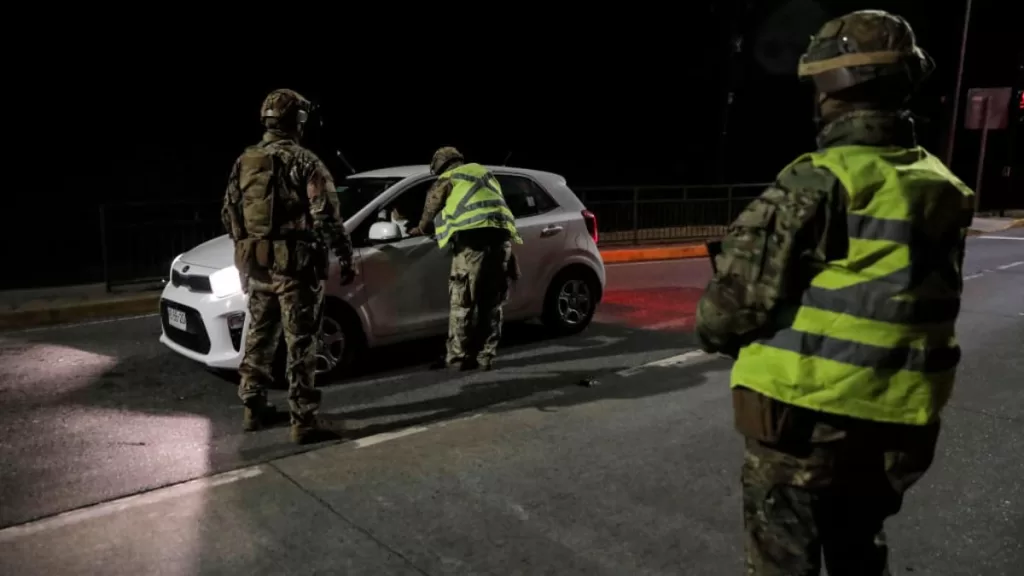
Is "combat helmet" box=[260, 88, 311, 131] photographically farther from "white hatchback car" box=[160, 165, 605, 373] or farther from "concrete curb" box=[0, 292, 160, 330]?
"concrete curb" box=[0, 292, 160, 330]

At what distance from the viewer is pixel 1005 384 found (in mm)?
6379

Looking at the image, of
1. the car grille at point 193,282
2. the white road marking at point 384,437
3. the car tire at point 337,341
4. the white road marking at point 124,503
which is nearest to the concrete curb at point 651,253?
the car tire at point 337,341

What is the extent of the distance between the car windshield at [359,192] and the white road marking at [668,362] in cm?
239

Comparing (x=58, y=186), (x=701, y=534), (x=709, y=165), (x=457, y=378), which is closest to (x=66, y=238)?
(x=58, y=186)

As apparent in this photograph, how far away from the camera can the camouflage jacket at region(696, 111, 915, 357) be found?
6.97ft

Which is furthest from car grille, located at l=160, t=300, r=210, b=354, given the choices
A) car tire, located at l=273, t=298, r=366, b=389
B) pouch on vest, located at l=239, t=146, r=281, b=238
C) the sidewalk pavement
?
the sidewalk pavement

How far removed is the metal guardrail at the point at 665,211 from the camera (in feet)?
48.0

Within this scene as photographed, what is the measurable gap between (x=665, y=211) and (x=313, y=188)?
1108 cm

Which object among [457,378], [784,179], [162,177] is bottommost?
[457,378]

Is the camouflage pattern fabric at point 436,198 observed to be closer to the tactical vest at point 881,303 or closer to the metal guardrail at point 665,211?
the tactical vest at point 881,303

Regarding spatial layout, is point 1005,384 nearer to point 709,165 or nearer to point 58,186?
point 58,186

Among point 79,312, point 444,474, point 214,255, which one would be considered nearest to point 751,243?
point 444,474

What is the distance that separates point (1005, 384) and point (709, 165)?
20090 mm

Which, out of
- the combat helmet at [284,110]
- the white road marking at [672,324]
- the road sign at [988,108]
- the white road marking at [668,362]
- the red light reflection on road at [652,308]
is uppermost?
the road sign at [988,108]
